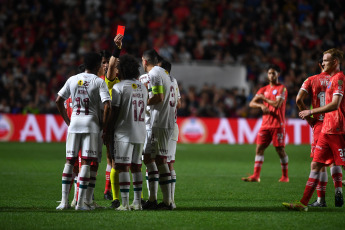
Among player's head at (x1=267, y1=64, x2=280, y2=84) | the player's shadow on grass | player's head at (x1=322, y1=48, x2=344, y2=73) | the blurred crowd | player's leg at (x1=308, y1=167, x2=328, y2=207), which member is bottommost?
the player's shadow on grass

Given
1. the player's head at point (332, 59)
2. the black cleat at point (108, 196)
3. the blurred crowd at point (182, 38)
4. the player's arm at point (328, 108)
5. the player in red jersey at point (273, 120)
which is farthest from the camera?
the blurred crowd at point (182, 38)

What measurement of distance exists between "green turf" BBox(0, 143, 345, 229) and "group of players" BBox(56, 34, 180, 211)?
0.41 meters

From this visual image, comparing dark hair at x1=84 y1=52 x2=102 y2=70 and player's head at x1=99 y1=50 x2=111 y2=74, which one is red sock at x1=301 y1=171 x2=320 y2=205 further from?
player's head at x1=99 y1=50 x2=111 y2=74

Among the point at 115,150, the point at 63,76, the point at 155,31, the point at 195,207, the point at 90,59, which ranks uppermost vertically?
the point at 155,31

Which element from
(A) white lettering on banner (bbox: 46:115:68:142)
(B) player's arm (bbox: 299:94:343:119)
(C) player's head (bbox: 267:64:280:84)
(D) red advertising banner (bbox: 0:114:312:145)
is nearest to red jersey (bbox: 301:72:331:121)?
(B) player's arm (bbox: 299:94:343:119)

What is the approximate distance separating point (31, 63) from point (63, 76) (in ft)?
5.22

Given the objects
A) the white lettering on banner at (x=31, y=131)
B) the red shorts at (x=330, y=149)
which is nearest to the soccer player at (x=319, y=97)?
the red shorts at (x=330, y=149)

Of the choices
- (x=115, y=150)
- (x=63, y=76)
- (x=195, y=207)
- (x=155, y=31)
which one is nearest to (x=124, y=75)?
(x=115, y=150)

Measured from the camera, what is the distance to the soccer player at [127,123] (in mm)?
7707

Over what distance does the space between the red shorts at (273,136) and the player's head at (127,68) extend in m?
5.29

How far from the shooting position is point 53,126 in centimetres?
2252

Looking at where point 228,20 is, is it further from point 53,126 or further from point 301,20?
point 53,126

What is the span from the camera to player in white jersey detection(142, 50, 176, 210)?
8094 millimetres

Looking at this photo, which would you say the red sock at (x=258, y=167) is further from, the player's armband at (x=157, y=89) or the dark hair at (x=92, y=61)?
the dark hair at (x=92, y=61)
